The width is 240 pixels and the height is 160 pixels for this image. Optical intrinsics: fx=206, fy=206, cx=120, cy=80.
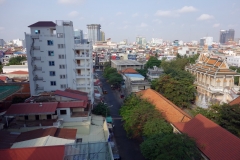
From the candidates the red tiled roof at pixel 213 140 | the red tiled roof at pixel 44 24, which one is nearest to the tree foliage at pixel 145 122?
the red tiled roof at pixel 213 140

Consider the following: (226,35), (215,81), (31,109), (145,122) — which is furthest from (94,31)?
(145,122)

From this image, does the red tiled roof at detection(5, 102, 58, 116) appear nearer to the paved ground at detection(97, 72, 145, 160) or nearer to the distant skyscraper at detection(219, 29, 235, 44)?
the paved ground at detection(97, 72, 145, 160)

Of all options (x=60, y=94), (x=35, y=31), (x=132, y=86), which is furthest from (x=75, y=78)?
(x=132, y=86)

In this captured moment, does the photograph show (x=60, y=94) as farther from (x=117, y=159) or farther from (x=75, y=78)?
(x=117, y=159)

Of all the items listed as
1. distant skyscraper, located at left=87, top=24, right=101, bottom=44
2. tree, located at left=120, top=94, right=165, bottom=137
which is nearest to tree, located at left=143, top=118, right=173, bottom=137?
tree, located at left=120, top=94, right=165, bottom=137

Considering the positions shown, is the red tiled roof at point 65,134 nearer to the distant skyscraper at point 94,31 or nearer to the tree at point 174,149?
the tree at point 174,149
